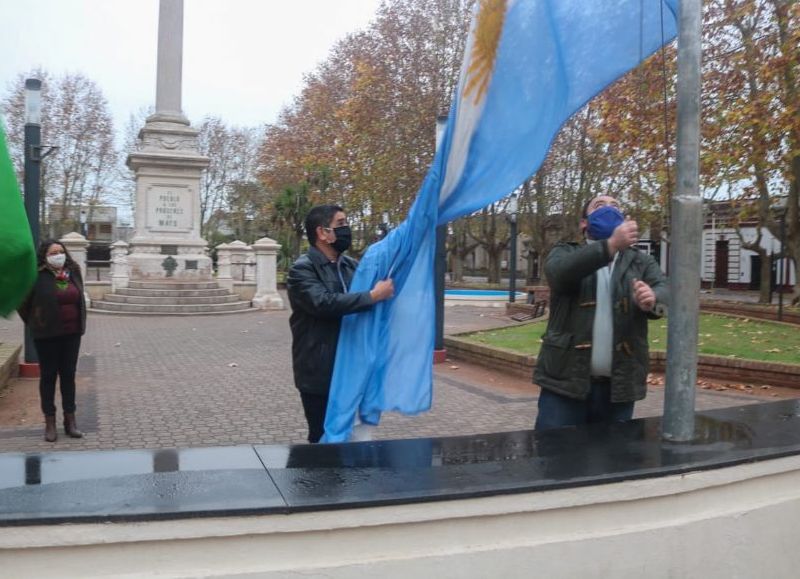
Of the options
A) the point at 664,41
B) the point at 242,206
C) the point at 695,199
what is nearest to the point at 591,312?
the point at 695,199

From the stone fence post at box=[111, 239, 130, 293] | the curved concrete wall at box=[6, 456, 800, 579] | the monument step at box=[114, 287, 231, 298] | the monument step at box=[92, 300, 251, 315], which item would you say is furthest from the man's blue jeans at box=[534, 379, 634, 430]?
the stone fence post at box=[111, 239, 130, 293]

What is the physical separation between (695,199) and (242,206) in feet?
171

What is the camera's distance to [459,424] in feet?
26.3

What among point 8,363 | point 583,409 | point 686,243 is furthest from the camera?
point 8,363

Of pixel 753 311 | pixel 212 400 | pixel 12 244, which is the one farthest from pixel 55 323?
pixel 753 311

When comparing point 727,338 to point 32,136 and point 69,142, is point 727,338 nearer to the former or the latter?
point 32,136

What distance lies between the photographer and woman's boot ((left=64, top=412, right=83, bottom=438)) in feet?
23.2

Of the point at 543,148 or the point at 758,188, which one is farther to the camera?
the point at 758,188

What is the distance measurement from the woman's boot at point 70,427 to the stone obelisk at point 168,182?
16655 millimetres

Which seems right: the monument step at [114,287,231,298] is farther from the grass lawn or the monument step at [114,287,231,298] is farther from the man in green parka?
the man in green parka

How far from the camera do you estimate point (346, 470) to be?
2.74 metres

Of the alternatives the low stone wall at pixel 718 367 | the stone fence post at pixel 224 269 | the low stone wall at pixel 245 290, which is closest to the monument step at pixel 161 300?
the stone fence post at pixel 224 269

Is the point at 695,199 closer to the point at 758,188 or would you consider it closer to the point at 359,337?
the point at 359,337

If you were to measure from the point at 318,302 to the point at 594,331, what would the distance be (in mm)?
1383
